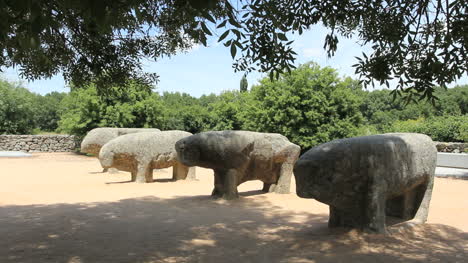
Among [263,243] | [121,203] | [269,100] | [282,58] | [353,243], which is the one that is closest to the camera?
[282,58]

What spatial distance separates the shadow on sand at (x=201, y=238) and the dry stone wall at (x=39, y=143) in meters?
19.4

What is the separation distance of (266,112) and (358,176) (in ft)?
47.6

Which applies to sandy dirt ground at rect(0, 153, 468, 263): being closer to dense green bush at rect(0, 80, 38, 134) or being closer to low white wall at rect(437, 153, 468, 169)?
low white wall at rect(437, 153, 468, 169)

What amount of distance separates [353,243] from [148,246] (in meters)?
2.67

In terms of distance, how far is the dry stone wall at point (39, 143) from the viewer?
24.2 metres

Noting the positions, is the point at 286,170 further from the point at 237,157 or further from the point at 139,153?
the point at 139,153

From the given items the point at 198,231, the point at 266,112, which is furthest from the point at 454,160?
the point at 198,231

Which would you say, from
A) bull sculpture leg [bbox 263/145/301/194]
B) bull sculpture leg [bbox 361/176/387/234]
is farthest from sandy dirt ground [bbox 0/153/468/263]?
bull sculpture leg [bbox 263/145/301/194]

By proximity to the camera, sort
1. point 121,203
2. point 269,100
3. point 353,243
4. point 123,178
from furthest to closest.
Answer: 1. point 269,100
2. point 123,178
3. point 121,203
4. point 353,243

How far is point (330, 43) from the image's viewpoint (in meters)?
4.64

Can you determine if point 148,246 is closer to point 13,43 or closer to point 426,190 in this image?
point 13,43

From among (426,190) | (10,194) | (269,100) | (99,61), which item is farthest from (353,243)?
(269,100)

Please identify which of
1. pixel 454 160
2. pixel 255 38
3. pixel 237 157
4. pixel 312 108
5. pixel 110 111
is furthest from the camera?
pixel 110 111

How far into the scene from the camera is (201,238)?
5527 mm
